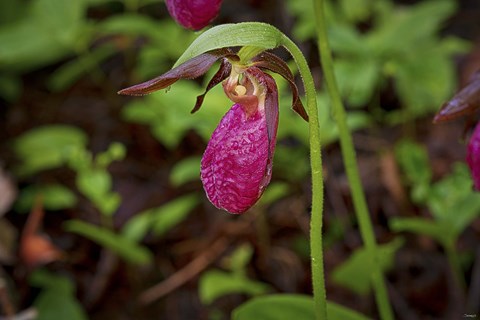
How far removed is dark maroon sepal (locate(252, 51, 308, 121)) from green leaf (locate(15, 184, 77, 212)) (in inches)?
55.6

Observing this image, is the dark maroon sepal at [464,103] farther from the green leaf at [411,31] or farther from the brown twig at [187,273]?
the brown twig at [187,273]

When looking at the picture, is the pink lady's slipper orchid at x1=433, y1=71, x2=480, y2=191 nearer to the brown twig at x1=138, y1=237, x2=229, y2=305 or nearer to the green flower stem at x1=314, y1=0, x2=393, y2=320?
the green flower stem at x1=314, y1=0, x2=393, y2=320

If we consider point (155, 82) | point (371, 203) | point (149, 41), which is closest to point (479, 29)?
point (371, 203)

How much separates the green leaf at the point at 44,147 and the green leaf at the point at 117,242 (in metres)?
0.49

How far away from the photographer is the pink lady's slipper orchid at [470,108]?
3.55 feet

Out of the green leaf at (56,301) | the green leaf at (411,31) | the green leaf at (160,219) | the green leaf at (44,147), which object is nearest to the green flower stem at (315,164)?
the green leaf at (56,301)

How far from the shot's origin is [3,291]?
1.71m

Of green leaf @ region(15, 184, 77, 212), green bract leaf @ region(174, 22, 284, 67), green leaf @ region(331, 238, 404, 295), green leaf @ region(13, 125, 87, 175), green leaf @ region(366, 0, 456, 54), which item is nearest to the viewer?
green bract leaf @ region(174, 22, 284, 67)

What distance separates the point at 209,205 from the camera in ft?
7.66

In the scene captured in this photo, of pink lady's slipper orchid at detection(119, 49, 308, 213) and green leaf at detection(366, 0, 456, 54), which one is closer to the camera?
pink lady's slipper orchid at detection(119, 49, 308, 213)

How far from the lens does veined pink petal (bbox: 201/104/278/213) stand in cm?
97

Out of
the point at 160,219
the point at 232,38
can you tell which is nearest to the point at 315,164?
the point at 232,38

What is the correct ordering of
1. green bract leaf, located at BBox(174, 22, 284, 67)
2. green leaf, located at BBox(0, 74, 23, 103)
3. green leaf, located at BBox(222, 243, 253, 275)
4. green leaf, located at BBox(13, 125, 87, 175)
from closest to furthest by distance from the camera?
1. green bract leaf, located at BBox(174, 22, 284, 67)
2. green leaf, located at BBox(222, 243, 253, 275)
3. green leaf, located at BBox(13, 125, 87, 175)
4. green leaf, located at BBox(0, 74, 23, 103)

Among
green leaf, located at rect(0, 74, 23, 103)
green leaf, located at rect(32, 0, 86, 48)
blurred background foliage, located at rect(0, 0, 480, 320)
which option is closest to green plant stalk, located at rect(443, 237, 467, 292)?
blurred background foliage, located at rect(0, 0, 480, 320)
